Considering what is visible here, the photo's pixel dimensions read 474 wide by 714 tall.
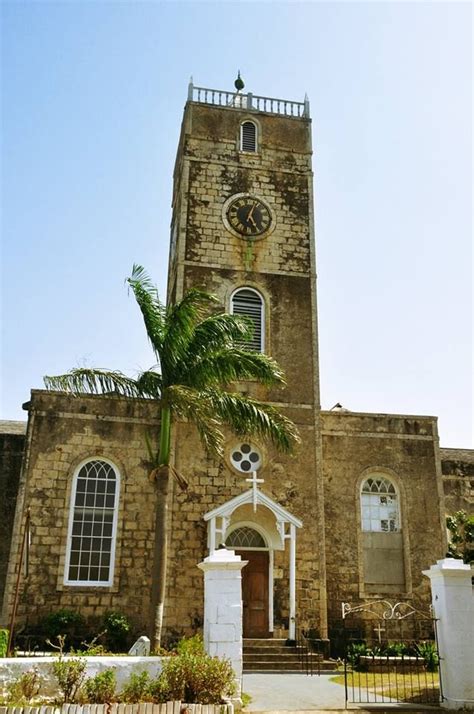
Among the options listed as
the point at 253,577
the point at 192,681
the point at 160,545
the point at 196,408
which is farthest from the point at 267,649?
the point at 192,681

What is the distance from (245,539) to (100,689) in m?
11.0

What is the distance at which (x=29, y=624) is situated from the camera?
19.1 metres

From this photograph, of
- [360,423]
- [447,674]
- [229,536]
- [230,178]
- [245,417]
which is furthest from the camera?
[230,178]

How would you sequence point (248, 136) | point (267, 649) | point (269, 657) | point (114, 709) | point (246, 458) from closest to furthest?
point (114, 709), point (269, 657), point (267, 649), point (246, 458), point (248, 136)

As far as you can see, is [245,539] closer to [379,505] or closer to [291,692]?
[379,505]

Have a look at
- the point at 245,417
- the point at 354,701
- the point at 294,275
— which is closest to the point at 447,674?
the point at 354,701

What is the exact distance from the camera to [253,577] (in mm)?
20531

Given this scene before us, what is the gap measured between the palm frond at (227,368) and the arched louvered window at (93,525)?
4.83m

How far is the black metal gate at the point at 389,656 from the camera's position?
13.4 meters

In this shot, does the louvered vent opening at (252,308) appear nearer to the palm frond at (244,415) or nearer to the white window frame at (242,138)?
the palm frond at (244,415)

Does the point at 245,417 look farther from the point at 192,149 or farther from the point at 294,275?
the point at 192,149

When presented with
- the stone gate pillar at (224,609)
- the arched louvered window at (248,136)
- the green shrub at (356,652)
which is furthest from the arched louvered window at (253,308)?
the stone gate pillar at (224,609)

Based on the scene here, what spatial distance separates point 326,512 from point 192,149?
13027mm

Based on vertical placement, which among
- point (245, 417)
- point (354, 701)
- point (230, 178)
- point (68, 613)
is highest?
point (230, 178)
